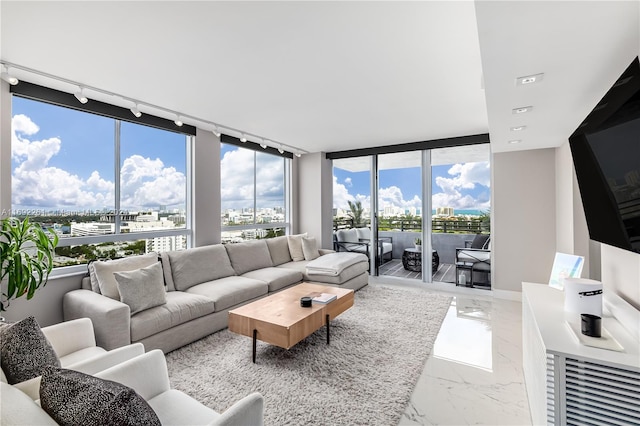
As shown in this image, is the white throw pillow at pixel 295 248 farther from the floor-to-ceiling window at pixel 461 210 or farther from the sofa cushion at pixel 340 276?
the floor-to-ceiling window at pixel 461 210

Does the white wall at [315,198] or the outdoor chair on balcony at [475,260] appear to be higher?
the white wall at [315,198]

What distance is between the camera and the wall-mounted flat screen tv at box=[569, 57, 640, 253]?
53.6 inches

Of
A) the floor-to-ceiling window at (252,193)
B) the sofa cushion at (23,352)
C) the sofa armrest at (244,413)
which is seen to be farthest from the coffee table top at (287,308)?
the floor-to-ceiling window at (252,193)

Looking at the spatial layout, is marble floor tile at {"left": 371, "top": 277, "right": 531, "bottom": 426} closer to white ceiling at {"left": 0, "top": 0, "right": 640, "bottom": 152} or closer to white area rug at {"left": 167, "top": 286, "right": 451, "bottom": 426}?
white area rug at {"left": 167, "top": 286, "right": 451, "bottom": 426}

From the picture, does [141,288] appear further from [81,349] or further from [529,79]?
[529,79]

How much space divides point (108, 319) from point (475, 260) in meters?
4.98

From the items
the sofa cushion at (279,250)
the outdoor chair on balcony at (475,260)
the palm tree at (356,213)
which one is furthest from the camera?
the palm tree at (356,213)

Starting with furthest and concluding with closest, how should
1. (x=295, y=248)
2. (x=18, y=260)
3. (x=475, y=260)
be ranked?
(x=295, y=248)
(x=475, y=260)
(x=18, y=260)

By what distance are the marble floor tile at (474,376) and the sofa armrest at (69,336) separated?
2259 mm

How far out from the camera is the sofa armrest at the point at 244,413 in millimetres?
1165

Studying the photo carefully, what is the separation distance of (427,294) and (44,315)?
15.6ft

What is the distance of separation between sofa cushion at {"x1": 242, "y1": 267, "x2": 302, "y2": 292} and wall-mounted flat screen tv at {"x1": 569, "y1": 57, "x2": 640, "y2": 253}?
331 centimetres

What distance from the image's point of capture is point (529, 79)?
5.65 feet

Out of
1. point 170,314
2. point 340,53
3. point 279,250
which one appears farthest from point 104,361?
point 279,250
